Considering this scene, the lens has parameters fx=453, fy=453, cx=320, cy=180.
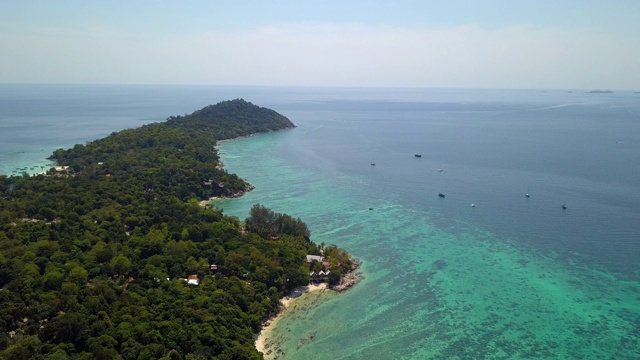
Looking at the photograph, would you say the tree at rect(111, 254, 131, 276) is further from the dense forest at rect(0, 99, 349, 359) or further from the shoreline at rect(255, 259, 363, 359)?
the shoreline at rect(255, 259, 363, 359)

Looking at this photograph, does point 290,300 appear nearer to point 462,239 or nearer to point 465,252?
point 465,252

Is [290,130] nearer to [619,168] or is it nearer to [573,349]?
[619,168]

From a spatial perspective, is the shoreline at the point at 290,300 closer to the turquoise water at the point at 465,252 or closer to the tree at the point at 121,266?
the turquoise water at the point at 465,252

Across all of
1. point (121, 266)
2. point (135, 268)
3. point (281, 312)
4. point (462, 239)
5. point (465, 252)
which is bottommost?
point (281, 312)

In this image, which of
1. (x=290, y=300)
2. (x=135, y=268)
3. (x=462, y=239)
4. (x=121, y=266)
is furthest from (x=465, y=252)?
(x=121, y=266)

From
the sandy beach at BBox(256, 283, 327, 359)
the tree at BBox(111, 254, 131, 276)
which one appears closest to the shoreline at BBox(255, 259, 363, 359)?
the sandy beach at BBox(256, 283, 327, 359)

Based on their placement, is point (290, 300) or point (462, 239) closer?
point (290, 300)
